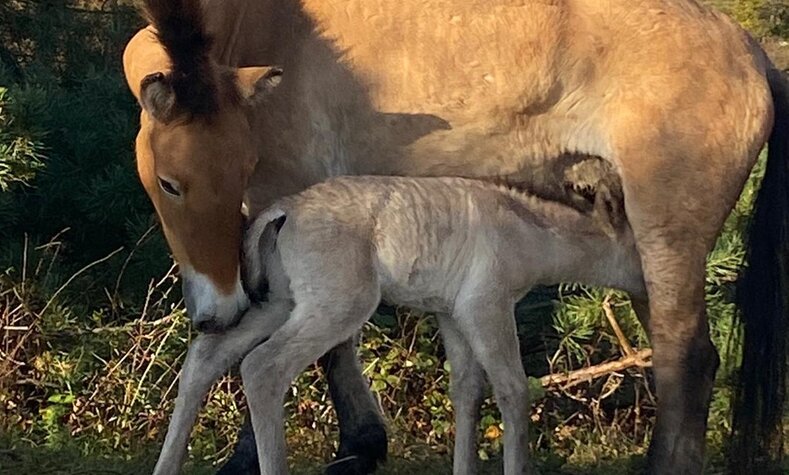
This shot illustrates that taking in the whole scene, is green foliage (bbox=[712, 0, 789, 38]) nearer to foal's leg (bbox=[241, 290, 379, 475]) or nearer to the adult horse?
the adult horse

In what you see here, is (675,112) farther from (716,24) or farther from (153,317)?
(153,317)

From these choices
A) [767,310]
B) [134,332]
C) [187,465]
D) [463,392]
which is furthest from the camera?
[134,332]

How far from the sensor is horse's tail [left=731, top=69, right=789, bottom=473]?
474 cm

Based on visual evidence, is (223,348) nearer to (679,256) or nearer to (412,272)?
(412,272)

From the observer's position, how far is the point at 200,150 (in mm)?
3936

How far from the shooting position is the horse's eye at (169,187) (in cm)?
398

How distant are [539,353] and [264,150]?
3.01 meters

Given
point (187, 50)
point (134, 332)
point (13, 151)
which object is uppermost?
point (187, 50)

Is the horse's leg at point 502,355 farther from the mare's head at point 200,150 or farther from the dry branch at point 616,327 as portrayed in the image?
the dry branch at point 616,327

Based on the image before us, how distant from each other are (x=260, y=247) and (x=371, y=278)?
0.36m

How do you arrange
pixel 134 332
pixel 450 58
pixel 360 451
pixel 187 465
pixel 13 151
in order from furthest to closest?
pixel 134 332 < pixel 13 151 < pixel 187 465 < pixel 360 451 < pixel 450 58

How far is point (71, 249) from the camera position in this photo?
7.07 metres

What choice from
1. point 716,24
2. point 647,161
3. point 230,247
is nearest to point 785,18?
point 716,24

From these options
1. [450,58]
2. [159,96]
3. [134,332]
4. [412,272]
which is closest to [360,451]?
[412,272]
